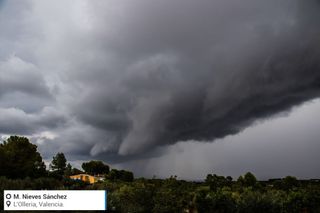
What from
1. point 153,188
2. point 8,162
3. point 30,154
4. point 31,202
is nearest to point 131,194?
point 153,188

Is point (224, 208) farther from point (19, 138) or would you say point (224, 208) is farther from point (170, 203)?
point (19, 138)

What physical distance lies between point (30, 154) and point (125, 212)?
238ft

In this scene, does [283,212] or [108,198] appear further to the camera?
[283,212]

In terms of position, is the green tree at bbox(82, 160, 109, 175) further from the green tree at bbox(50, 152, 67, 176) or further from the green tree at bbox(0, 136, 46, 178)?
the green tree at bbox(0, 136, 46, 178)

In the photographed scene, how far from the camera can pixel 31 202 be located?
1555 centimetres
